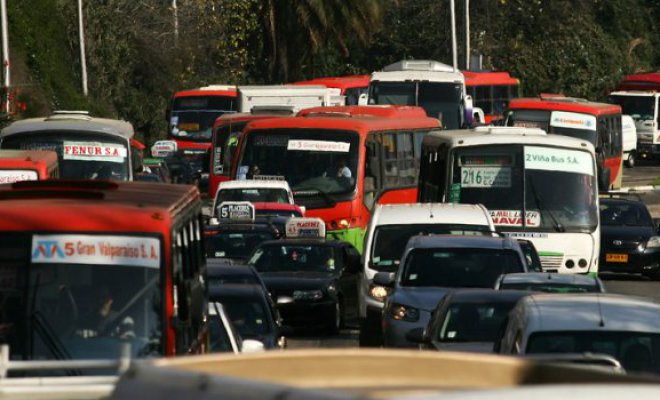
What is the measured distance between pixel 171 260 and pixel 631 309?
3.29 m

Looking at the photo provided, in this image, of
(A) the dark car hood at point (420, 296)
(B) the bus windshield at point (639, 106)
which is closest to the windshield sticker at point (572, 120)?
(B) the bus windshield at point (639, 106)

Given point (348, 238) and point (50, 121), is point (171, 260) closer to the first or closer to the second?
point (50, 121)

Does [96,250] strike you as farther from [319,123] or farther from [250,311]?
[319,123]

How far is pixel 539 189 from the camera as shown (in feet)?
81.6

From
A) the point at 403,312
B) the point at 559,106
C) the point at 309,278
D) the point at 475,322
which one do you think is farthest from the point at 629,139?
the point at 475,322

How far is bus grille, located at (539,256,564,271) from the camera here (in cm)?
2462

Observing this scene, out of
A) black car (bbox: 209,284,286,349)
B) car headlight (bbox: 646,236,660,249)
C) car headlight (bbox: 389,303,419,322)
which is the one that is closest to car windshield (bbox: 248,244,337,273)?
black car (bbox: 209,284,286,349)

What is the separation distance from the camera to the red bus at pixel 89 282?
10.1m

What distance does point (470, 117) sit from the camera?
44312 millimetres

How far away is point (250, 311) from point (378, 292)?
10.6 feet

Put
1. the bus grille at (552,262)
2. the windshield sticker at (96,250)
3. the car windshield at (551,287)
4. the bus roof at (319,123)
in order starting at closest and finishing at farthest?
1. the windshield sticker at (96,250)
2. the car windshield at (551,287)
3. the bus grille at (552,262)
4. the bus roof at (319,123)

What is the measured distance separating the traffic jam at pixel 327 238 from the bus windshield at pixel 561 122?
129 inches

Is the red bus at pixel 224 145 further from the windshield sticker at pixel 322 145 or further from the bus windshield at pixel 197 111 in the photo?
the bus windshield at pixel 197 111

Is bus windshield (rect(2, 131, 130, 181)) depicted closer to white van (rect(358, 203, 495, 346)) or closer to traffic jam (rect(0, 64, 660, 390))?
traffic jam (rect(0, 64, 660, 390))
